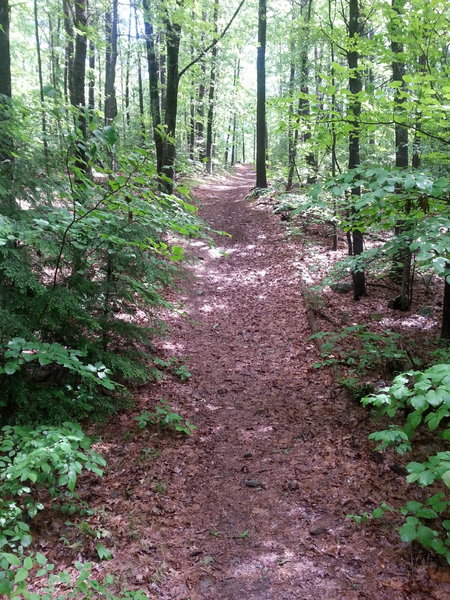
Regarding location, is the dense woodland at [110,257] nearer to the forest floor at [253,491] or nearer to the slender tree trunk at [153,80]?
the forest floor at [253,491]

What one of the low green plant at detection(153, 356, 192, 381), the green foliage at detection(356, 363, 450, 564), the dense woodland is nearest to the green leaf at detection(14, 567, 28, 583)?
the dense woodland

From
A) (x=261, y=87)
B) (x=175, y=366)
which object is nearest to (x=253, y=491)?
(x=175, y=366)

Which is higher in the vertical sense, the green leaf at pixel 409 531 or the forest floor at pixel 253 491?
the green leaf at pixel 409 531

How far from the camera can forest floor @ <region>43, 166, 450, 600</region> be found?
9.62 feet

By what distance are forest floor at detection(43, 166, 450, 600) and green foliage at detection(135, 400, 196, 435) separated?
0.11 metres

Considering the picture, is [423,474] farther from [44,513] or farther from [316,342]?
[316,342]

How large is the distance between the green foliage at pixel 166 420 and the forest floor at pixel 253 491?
0.11 meters

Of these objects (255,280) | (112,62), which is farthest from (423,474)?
(112,62)

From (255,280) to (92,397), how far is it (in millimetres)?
6725

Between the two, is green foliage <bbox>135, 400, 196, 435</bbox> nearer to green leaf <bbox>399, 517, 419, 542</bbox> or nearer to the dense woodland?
the dense woodland

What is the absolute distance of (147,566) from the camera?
302 cm

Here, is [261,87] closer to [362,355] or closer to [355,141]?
[355,141]

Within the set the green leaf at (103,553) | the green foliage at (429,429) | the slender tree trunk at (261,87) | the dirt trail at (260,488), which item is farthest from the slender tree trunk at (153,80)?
the green foliage at (429,429)

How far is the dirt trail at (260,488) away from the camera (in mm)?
2949
